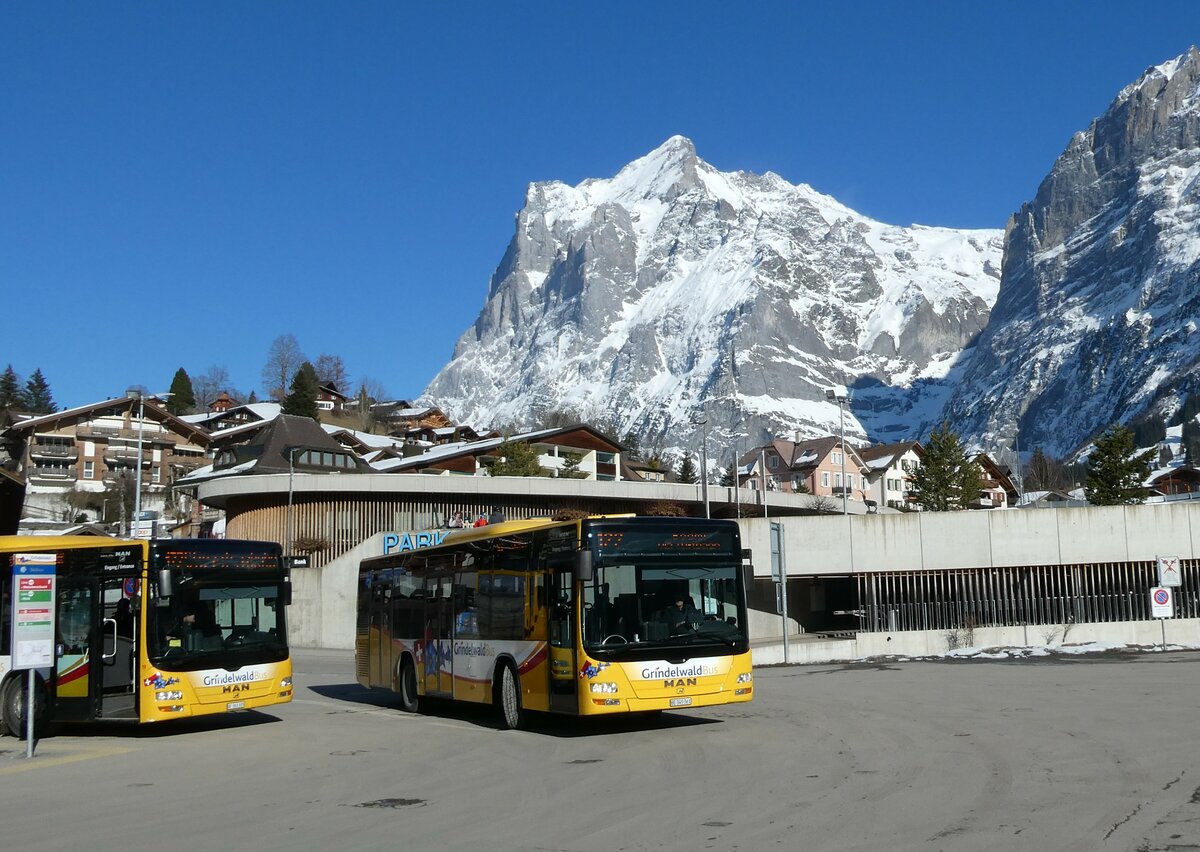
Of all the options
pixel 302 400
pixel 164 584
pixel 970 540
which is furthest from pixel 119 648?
pixel 302 400

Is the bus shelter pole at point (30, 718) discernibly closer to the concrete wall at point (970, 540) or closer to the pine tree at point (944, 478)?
the concrete wall at point (970, 540)

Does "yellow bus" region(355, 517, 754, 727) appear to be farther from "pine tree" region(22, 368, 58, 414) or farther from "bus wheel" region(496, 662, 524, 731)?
"pine tree" region(22, 368, 58, 414)

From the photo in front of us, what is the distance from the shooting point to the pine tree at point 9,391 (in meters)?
126

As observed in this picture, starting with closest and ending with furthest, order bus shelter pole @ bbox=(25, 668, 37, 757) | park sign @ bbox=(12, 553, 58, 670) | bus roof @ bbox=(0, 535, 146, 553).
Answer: park sign @ bbox=(12, 553, 58, 670), bus shelter pole @ bbox=(25, 668, 37, 757), bus roof @ bbox=(0, 535, 146, 553)

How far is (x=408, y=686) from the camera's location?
20375 mm

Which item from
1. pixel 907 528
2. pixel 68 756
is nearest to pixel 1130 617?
pixel 907 528

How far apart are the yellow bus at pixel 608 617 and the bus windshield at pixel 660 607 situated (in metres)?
0.01

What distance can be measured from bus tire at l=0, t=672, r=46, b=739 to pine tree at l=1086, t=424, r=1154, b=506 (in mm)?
55192

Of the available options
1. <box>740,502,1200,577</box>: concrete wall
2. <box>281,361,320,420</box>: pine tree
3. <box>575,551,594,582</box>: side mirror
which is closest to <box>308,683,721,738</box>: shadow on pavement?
<box>575,551,594,582</box>: side mirror

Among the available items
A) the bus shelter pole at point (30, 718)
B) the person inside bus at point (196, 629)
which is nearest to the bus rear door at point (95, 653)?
the person inside bus at point (196, 629)

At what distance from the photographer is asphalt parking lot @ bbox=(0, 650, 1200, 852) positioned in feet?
29.8

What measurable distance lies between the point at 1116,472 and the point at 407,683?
5128 centimetres

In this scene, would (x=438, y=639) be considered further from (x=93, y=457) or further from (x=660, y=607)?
(x=93, y=457)

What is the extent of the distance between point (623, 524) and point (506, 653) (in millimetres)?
2854
